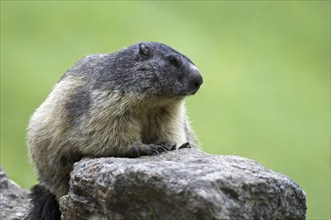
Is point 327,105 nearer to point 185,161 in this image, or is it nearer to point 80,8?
point 80,8

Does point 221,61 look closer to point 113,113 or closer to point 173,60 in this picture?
point 173,60

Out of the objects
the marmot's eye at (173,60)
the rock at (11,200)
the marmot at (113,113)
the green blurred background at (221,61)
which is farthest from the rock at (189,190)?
the green blurred background at (221,61)

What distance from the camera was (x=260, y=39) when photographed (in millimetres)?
6711

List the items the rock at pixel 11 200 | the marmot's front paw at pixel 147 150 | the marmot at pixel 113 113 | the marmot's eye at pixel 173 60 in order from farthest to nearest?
the rock at pixel 11 200 → the marmot's eye at pixel 173 60 → the marmot at pixel 113 113 → the marmot's front paw at pixel 147 150

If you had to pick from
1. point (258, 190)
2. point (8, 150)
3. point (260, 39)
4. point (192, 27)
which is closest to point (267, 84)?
point (260, 39)

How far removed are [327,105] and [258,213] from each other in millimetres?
3762

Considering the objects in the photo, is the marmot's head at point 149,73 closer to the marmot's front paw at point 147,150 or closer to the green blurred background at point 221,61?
the marmot's front paw at point 147,150

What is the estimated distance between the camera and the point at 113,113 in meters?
3.94

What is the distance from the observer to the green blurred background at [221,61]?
6.41m

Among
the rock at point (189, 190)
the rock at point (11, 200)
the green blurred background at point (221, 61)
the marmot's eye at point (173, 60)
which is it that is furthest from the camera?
the green blurred background at point (221, 61)

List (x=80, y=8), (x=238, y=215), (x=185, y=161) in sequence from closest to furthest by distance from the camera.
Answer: (x=238, y=215)
(x=185, y=161)
(x=80, y=8)

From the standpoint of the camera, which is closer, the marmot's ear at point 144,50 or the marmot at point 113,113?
the marmot at point 113,113

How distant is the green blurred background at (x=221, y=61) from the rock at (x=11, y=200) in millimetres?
1082

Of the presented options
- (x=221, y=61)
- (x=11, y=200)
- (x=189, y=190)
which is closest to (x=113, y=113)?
(x=189, y=190)
